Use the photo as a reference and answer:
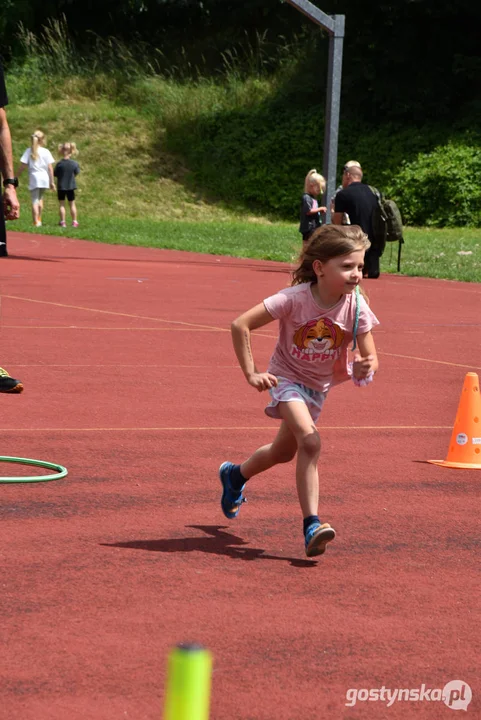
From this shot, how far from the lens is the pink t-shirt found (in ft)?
17.2

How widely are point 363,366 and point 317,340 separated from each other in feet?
0.74

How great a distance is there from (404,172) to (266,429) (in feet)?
109

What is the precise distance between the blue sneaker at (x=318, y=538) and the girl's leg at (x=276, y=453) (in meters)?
0.49

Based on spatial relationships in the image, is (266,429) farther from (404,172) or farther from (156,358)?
(404,172)

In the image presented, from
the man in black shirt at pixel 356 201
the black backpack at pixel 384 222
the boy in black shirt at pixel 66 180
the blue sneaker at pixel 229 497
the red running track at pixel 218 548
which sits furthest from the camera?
the boy in black shirt at pixel 66 180

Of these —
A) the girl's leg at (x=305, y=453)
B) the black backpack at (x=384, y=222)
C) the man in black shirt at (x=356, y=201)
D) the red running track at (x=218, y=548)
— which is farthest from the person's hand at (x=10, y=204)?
the black backpack at (x=384, y=222)

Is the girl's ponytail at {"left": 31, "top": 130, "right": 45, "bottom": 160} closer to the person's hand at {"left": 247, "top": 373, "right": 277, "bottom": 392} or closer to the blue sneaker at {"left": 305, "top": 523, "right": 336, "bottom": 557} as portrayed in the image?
the person's hand at {"left": 247, "top": 373, "right": 277, "bottom": 392}

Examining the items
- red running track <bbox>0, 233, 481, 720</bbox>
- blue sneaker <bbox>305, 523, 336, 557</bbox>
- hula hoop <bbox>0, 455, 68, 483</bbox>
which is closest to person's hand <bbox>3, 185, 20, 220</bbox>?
red running track <bbox>0, 233, 481, 720</bbox>

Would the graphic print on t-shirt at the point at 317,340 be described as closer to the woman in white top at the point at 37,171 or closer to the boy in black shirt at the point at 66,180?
the woman in white top at the point at 37,171

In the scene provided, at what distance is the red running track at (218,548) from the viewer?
3752 mm

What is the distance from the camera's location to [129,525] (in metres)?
5.51

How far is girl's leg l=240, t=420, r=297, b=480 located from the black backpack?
1394 centimetres

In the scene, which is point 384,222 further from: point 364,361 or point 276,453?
point 364,361

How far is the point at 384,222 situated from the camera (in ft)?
63.2
